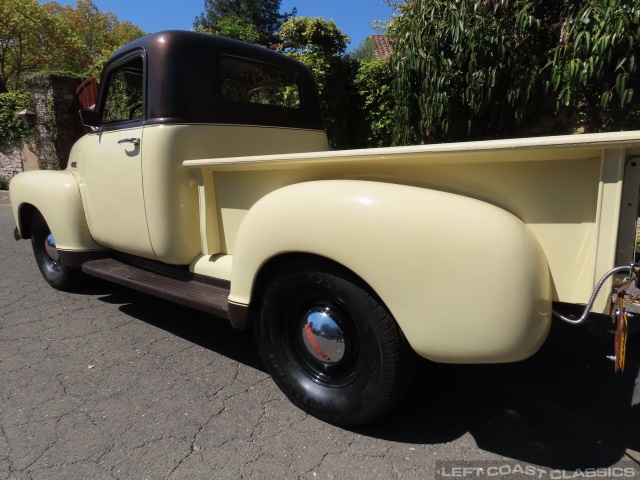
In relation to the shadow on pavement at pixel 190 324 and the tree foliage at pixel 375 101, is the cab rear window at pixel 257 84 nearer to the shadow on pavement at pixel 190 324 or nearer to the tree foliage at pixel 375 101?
the shadow on pavement at pixel 190 324

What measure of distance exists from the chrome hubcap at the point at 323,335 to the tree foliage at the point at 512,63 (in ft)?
10.0

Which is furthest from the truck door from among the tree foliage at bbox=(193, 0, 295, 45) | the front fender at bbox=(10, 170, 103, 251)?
the tree foliage at bbox=(193, 0, 295, 45)

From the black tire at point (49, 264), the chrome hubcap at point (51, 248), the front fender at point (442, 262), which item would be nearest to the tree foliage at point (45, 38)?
the black tire at point (49, 264)

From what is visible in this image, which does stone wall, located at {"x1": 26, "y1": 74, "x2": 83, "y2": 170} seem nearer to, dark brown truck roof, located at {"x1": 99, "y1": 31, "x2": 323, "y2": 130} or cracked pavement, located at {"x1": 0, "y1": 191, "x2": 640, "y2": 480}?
dark brown truck roof, located at {"x1": 99, "y1": 31, "x2": 323, "y2": 130}

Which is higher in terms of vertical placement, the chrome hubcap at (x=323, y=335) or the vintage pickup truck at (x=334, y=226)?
the vintage pickup truck at (x=334, y=226)

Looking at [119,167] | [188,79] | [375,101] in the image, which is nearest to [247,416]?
[119,167]

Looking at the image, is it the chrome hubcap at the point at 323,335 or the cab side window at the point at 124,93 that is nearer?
the chrome hubcap at the point at 323,335

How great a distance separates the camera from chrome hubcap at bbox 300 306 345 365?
81.1 inches

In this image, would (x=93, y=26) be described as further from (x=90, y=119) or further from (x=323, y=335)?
(x=323, y=335)

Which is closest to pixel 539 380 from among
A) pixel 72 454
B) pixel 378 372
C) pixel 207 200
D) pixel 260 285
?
pixel 378 372

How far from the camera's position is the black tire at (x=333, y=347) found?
6.16 ft

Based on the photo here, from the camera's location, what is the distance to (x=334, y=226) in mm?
1845

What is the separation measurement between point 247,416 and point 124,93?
260cm

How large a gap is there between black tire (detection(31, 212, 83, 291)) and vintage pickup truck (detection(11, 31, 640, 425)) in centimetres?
66
